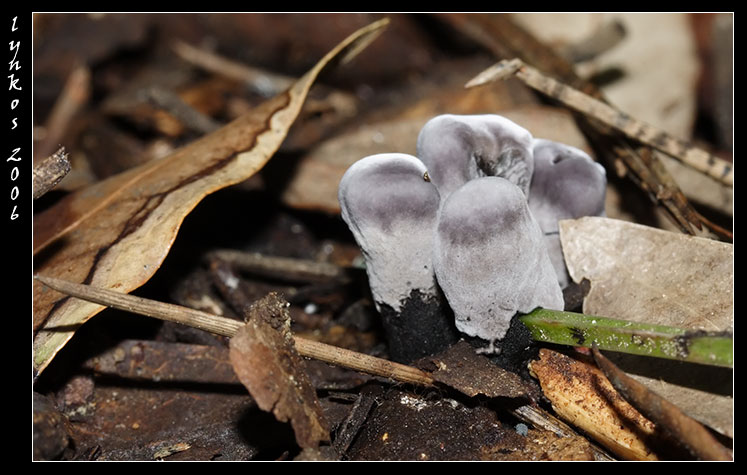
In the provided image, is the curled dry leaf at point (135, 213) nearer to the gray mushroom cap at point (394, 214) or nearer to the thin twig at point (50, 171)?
the thin twig at point (50, 171)

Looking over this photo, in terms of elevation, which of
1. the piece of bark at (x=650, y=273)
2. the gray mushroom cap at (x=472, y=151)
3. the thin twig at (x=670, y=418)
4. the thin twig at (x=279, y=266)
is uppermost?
the gray mushroom cap at (x=472, y=151)

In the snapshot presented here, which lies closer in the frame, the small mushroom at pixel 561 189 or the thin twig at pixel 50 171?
the thin twig at pixel 50 171

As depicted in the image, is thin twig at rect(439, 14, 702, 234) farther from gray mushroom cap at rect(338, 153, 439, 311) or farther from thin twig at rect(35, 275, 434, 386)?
thin twig at rect(35, 275, 434, 386)

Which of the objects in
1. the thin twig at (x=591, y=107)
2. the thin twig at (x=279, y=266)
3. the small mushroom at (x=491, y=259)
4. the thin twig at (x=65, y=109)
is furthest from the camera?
the thin twig at (x=65, y=109)

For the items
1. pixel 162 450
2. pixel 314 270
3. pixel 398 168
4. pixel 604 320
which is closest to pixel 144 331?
pixel 162 450

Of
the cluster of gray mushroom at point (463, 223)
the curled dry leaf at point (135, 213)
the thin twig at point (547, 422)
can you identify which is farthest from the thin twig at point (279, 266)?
the thin twig at point (547, 422)

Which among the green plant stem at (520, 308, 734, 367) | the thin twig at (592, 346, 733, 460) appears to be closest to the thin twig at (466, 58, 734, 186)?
the green plant stem at (520, 308, 734, 367)

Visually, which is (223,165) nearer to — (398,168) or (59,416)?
(398,168)

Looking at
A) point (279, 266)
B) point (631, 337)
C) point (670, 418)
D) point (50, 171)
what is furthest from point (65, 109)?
point (670, 418)
